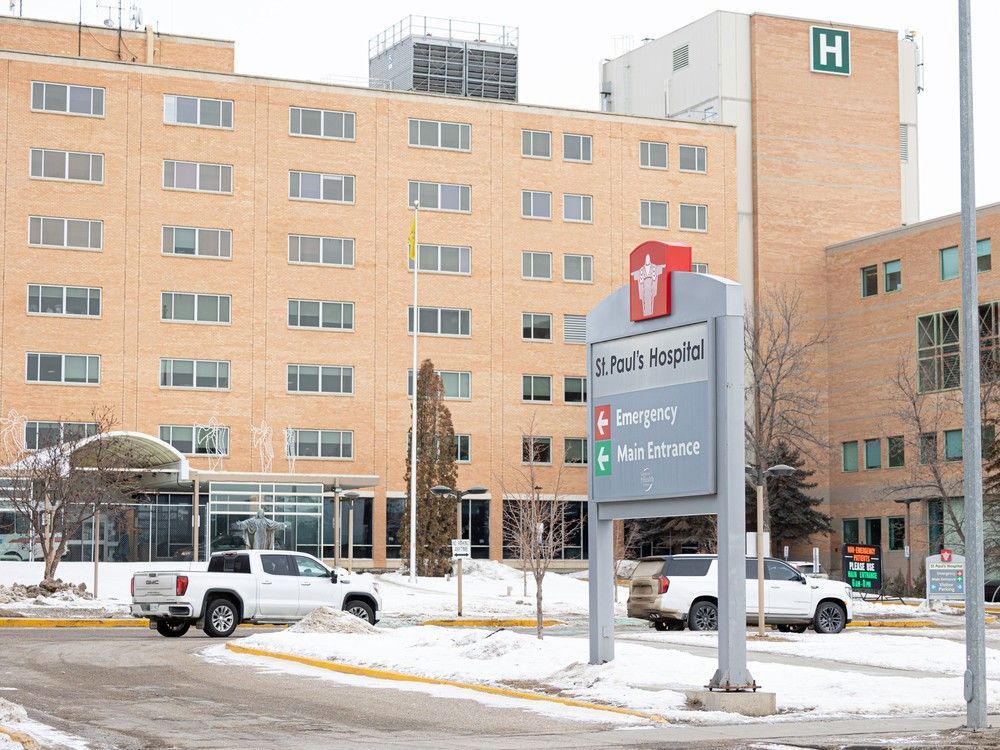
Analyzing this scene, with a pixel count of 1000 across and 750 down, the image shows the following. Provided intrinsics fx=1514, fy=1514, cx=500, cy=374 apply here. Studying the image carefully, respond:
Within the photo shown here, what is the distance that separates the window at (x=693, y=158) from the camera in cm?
7488

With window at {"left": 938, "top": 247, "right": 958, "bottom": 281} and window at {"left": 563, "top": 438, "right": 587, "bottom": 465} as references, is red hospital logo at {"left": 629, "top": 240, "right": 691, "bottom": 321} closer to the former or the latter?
window at {"left": 938, "top": 247, "right": 958, "bottom": 281}

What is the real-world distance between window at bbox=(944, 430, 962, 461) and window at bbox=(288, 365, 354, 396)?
26.7 m

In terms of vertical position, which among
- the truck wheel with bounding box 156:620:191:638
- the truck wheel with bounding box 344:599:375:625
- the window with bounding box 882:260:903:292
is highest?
the window with bounding box 882:260:903:292

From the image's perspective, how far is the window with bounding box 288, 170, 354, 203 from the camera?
223ft

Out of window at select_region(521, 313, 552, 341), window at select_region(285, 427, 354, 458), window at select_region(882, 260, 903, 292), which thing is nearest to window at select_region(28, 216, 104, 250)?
window at select_region(285, 427, 354, 458)

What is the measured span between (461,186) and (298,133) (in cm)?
793

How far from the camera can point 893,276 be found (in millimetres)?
72188

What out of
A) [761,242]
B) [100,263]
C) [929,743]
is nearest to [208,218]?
[100,263]

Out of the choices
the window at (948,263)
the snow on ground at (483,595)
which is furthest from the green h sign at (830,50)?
the snow on ground at (483,595)

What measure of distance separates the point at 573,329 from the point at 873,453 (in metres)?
16.0

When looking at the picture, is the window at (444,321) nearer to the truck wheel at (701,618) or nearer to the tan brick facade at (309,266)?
the tan brick facade at (309,266)

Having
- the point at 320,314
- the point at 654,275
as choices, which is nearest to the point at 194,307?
the point at 320,314

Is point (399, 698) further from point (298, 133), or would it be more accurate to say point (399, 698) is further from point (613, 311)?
point (298, 133)

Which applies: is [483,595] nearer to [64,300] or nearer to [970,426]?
[64,300]
